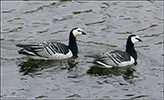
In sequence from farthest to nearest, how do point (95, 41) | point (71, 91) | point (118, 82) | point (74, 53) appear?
point (95, 41)
point (74, 53)
point (118, 82)
point (71, 91)

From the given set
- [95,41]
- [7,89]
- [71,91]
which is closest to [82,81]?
[71,91]

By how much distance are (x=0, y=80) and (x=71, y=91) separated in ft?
9.21

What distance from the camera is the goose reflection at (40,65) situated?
16484mm

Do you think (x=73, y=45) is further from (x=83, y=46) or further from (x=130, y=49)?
(x=130, y=49)

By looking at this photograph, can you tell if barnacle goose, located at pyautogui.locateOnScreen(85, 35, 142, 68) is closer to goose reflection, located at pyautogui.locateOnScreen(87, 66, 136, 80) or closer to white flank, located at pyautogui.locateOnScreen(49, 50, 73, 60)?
goose reflection, located at pyautogui.locateOnScreen(87, 66, 136, 80)

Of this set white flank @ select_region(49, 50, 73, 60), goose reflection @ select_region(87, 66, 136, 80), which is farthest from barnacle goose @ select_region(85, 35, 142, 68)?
white flank @ select_region(49, 50, 73, 60)

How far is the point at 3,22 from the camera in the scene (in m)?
21.9

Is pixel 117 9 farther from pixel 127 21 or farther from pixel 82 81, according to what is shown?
pixel 82 81

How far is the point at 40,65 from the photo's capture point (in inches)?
679

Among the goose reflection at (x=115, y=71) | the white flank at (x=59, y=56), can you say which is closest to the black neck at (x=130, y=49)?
the goose reflection at (x=115, y=71)

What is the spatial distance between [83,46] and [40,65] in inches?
112

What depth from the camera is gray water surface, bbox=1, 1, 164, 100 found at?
48.6 feet

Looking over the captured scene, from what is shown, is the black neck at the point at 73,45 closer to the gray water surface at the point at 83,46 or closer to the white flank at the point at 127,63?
the gray water surface at the point at 83,46

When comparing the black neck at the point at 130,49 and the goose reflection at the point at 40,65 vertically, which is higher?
the black neck at the point at 130,49
